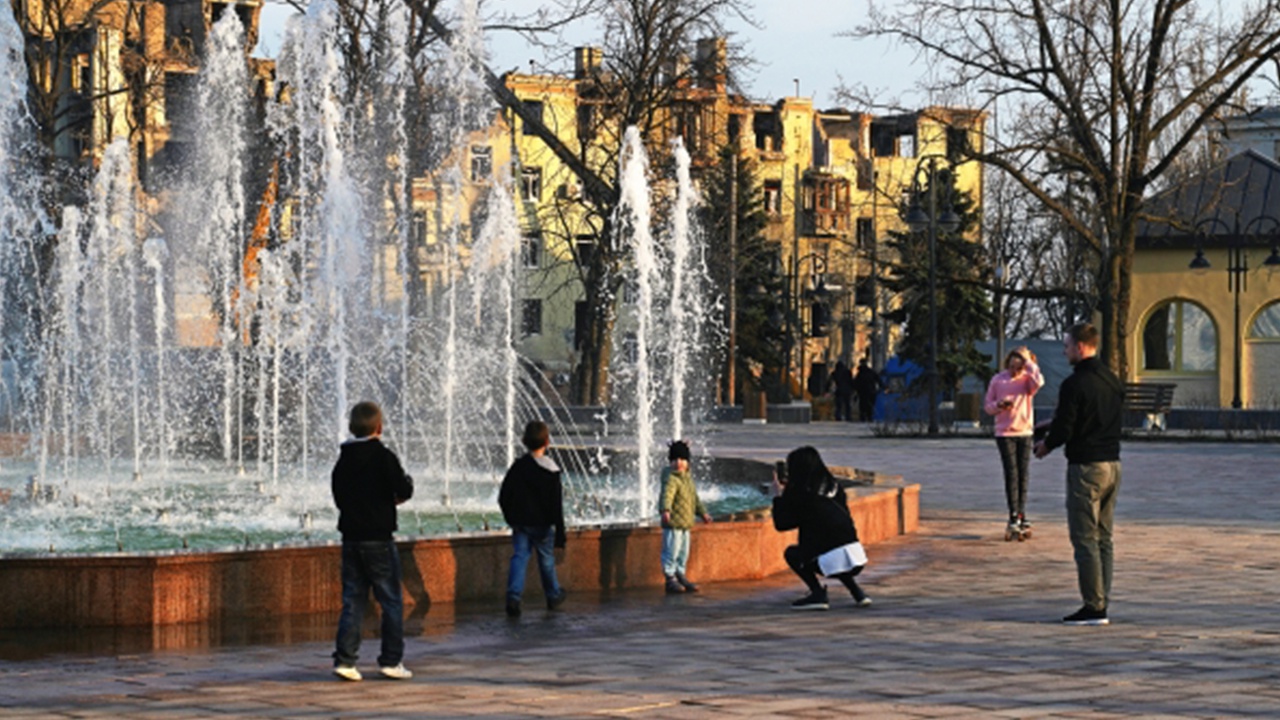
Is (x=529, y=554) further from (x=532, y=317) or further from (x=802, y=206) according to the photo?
(x=802, y=206)

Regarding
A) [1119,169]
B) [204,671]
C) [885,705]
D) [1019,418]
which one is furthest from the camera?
[1119,169]

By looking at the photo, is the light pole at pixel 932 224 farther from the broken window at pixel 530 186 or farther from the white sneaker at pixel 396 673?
the broken window at pixel 530 186

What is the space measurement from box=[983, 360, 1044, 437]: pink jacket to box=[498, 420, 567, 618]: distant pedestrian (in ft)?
18.0

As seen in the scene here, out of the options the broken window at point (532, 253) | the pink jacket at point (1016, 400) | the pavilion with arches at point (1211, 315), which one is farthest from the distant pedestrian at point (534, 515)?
the broken window at point (532, 253)

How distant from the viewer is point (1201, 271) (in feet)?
156

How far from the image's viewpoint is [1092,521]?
1170 cm

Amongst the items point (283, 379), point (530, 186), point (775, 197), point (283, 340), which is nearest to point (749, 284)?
point (530, 186)

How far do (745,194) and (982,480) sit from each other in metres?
48.3

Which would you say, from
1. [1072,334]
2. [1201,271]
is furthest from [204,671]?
[1201,271]

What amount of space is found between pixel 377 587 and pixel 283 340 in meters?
30.1

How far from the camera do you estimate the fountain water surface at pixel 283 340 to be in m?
19.5

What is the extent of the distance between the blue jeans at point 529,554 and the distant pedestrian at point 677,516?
3.11 feet

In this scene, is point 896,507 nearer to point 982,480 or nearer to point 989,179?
point 982,480

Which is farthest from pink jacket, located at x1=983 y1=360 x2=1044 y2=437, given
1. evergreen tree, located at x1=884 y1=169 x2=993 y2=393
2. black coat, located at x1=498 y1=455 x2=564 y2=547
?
evergreen tree, located at x1=884 y1=169 x2=993 y2=393
